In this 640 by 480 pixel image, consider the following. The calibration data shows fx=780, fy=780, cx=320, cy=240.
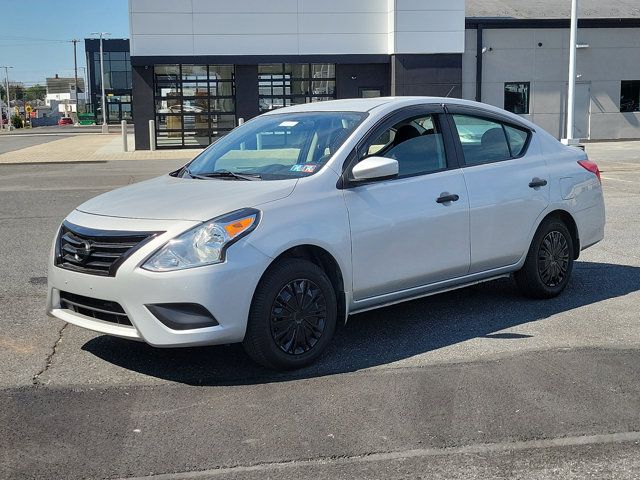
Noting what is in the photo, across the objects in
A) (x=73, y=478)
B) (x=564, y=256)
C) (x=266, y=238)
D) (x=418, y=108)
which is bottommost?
(x=73, y=478)

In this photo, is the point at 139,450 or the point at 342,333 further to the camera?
the point at 342,333

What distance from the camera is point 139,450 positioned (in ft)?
12.6

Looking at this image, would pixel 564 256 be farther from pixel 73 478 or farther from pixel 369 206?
pixel 73 478

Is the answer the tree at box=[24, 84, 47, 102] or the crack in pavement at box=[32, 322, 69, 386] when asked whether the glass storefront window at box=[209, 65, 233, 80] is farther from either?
the tree at box=[24, 84, 47, 102]

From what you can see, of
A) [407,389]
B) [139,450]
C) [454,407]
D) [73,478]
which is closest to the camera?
[73,478]

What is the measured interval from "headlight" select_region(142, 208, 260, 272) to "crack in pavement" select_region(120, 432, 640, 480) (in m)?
1.33

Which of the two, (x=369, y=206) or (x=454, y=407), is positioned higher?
(x=369, y=206)

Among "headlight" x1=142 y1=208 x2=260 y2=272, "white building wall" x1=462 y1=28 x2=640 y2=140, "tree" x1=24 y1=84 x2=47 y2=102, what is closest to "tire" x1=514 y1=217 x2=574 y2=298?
"headlight" x1=142 y1=208 x2=260 y2=272

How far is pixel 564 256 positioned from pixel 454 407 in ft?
9.41

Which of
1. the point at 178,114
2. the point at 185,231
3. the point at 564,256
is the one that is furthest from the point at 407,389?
the point at 178,114

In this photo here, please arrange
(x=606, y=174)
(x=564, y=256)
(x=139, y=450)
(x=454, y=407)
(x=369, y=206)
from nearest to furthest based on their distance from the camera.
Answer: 1. (x=139, y=450)
2. (x=454, y=407)
3. (x=369, y=206)
4. (x=564, y=256)
5. (x=606, y=174)

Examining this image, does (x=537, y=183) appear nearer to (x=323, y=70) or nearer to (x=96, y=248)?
(x=96, y=248)

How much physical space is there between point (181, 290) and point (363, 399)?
1221 mm

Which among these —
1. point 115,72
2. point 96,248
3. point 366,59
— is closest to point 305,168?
point 96,248
